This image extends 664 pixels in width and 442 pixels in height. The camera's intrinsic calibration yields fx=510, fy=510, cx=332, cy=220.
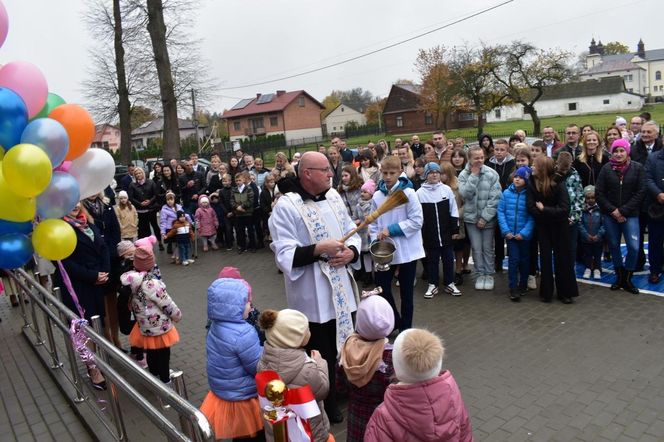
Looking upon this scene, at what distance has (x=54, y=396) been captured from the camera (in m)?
5.12

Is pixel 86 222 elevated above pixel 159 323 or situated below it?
above

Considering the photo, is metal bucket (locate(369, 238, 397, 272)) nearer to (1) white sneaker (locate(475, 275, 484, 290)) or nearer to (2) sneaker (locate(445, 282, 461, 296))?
(2) sneaker (locate(445, 282, 461, 296))

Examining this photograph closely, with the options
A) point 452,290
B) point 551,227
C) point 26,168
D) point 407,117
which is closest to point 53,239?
point 26,168

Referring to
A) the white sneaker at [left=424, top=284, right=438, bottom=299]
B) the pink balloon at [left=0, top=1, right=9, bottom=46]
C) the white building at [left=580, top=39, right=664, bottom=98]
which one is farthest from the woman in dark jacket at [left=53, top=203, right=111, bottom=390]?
the white building at [left=580, top=39, right=664, bottom=98]

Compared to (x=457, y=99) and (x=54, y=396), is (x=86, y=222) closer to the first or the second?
(x=54, y=396)

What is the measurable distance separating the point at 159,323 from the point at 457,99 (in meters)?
38.0

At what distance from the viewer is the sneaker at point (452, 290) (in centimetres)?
712

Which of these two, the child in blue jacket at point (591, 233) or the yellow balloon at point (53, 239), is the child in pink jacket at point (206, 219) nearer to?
the child in blue jacket at point (591, 233)

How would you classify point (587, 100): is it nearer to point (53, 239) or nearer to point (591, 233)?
point (591, 233)

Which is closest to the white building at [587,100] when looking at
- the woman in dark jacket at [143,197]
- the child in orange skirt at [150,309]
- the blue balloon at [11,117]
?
the woman in dark jacket at [143,197]

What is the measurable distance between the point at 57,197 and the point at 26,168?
1.65ft

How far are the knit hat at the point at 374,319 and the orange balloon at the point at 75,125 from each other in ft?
8.06

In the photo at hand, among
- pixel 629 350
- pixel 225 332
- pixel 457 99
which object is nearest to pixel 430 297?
pixel 629 350

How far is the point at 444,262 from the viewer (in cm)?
719
